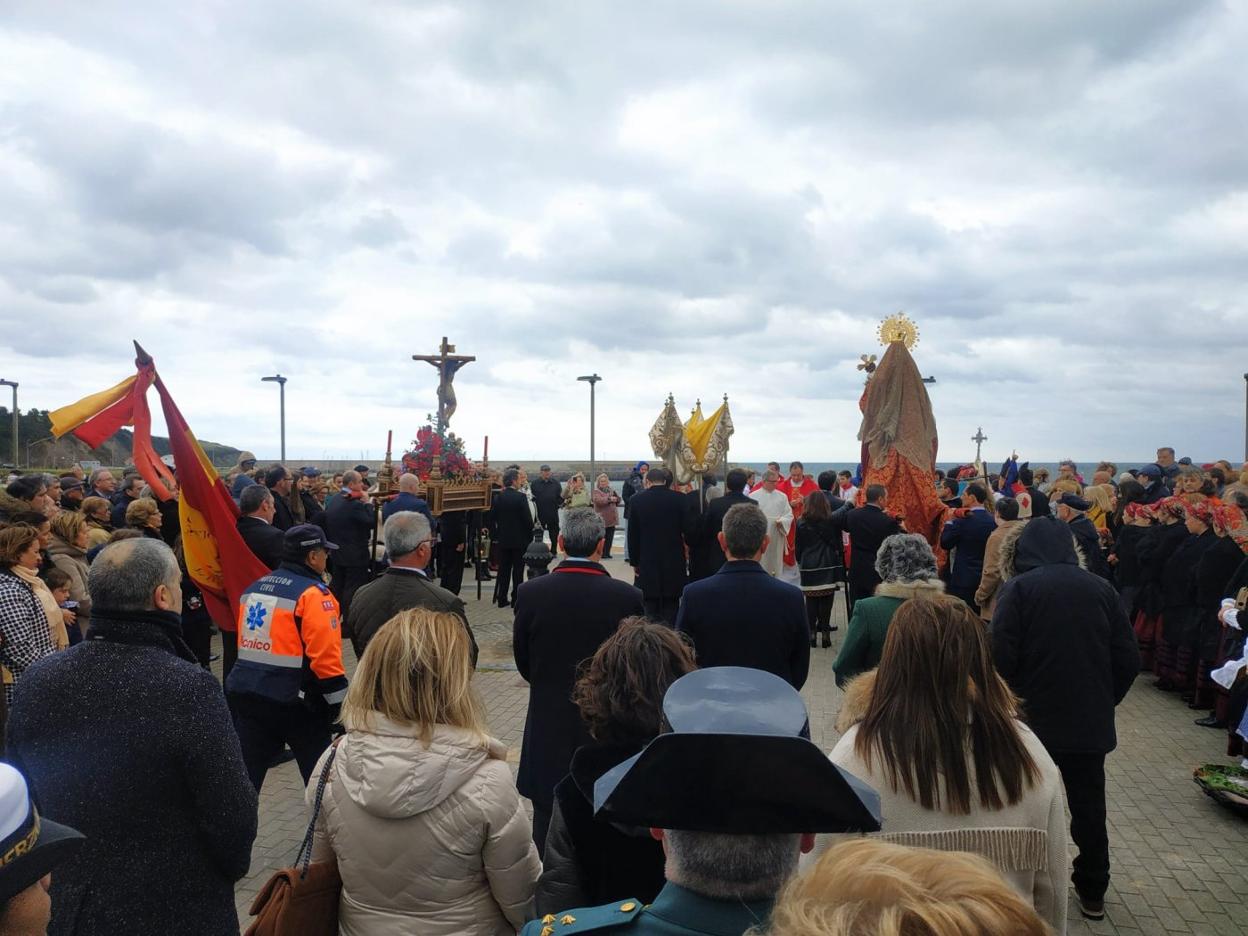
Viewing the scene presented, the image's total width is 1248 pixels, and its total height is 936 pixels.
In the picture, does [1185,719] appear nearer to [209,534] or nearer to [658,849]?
[658,849]

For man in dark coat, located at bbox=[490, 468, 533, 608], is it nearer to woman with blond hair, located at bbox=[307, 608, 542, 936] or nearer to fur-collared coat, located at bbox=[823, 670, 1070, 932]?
woman with blond hair, located at bbox=[307, 608, 542, 936]

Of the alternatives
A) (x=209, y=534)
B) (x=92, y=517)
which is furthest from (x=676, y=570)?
(x=92, y=517)

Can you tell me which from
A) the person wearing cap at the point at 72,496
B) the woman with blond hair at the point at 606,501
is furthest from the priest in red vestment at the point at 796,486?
the person wearing cap at the point at 72,496

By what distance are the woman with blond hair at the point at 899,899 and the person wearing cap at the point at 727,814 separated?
454mm

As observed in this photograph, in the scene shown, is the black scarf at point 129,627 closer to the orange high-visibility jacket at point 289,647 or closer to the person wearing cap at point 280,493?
the orange high-visibility jacket at point 289,647

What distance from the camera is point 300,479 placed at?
11.7 meters

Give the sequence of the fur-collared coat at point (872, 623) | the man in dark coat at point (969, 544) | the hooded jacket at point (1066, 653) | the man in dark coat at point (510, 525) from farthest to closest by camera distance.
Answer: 1. the man in dark coat at point (510, 525)
2. the man in dark coat at point (969, 544)
3. the fur-collared coat at point (872, 623)
4. the hooded jacket at point (1066, 653)

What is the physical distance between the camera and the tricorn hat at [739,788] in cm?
157

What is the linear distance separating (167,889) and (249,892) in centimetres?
225

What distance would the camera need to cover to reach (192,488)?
5.94m

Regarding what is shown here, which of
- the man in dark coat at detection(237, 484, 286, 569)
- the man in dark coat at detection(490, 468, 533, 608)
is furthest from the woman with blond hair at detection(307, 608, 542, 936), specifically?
the man in dark coat at detection(490, 468, 533, 608)

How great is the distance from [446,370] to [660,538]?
12074mm

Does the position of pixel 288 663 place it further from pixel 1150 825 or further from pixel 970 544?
pixel 970 544

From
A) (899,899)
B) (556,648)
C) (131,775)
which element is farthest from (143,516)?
(899,899)
